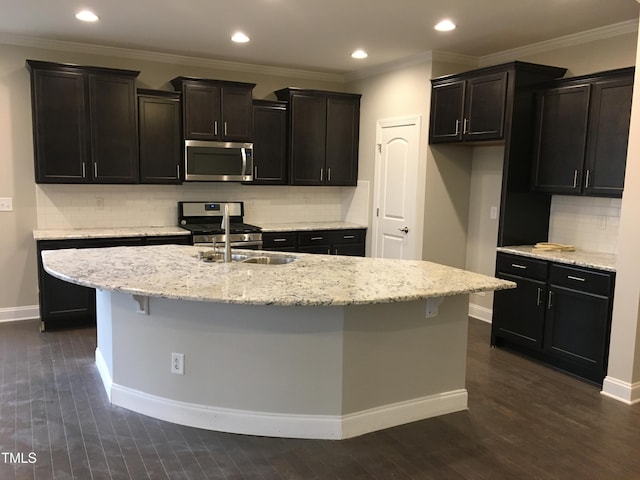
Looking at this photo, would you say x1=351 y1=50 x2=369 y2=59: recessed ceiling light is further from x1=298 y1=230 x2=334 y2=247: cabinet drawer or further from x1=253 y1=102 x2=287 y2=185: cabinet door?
x1=298 y1=230 x2=334 y2=247: cabinet drawer

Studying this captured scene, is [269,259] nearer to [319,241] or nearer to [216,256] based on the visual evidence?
[216,256]

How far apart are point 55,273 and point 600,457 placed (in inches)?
125

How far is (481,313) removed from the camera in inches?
221

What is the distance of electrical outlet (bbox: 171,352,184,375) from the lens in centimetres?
308

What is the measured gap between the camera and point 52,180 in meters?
5.04

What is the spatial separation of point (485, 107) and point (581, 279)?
171 centimetres

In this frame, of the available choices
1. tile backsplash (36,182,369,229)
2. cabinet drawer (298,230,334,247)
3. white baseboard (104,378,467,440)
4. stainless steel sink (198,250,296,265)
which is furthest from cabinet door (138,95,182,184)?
white baseboard (104,378,467,440)

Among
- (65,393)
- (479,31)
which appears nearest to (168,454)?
(65,393)

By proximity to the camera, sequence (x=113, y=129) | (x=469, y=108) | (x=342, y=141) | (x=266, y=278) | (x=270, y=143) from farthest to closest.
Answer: (x=342, y=141)
(x=270, y=143)
(x=113, y=129)
(x=469, y=108)
(x=266, y=278)

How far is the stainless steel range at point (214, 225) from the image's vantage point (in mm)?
5438

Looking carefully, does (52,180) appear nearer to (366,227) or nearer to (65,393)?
(65,393)

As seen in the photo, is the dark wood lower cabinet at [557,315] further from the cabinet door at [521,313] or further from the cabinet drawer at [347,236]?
the cabinet drawer at [347,236]

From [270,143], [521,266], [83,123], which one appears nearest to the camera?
[521,266]

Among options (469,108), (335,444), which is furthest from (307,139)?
(335,444)
